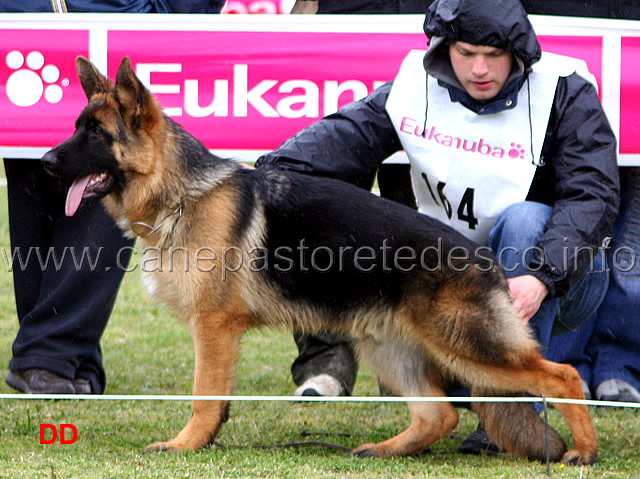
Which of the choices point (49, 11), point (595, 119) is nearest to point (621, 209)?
point (595, 119)

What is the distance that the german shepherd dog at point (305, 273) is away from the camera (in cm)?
339

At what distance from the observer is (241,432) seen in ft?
13.1

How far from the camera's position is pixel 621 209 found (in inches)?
183

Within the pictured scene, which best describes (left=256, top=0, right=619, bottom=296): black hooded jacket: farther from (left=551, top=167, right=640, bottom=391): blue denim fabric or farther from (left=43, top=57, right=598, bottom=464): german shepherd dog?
(left=551, top=167, right=640, bottom=391): blue denim fabric

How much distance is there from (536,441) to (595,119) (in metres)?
1.37

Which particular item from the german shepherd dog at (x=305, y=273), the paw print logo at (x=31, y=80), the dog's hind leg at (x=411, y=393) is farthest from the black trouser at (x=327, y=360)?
the paw print logo at (x=31, y=80)

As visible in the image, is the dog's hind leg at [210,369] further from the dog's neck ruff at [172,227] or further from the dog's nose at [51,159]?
the dog's nose at [51,159]

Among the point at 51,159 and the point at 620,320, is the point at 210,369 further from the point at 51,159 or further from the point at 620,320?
the point at 620,320

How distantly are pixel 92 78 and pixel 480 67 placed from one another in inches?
62.2

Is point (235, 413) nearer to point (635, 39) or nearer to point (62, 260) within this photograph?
point (62, 260)

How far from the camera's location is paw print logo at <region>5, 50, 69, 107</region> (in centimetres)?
506

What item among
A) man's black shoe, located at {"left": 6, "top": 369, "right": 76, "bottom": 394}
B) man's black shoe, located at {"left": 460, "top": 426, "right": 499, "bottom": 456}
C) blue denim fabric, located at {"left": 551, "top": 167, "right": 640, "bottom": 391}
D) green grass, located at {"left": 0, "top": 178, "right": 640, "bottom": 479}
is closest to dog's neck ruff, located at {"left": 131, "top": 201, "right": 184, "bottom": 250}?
green grass, located at {"left": 0, "top": 178, "right": 640, "bottom": 479}

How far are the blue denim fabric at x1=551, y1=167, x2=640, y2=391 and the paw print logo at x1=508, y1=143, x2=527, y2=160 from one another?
1035 millimetres

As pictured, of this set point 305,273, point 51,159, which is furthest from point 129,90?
point 305,273
